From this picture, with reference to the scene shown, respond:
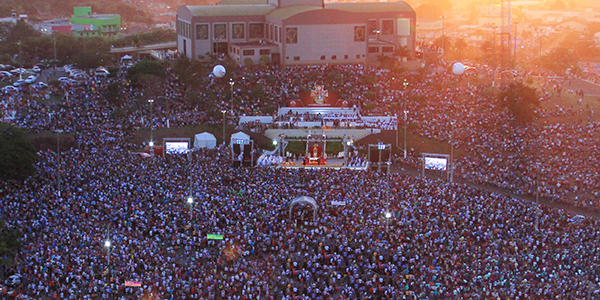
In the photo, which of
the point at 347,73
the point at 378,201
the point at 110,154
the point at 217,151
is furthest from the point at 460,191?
the point at 347,73

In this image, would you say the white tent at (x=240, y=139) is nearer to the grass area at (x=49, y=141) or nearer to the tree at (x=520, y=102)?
the grass area at (x=49, y=141)

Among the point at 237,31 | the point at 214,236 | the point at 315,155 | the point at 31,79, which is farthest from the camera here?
the point at 237,31

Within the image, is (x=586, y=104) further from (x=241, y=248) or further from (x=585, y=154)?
(x=241, y=248)

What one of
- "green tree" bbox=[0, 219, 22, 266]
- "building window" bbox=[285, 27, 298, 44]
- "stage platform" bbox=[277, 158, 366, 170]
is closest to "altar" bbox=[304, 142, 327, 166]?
"stage platform" bbox=[277, 158, 366, 170]

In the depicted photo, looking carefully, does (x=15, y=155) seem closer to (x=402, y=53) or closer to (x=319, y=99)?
(x=319, y=99)

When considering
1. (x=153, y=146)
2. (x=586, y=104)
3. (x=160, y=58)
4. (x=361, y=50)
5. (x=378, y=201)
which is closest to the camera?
(x=378, y=201)

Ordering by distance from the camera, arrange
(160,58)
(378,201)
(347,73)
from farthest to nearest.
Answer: (160,58), (347,73), (378,201)

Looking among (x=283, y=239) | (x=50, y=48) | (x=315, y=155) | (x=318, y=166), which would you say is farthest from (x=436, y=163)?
(x=50, y=48)
